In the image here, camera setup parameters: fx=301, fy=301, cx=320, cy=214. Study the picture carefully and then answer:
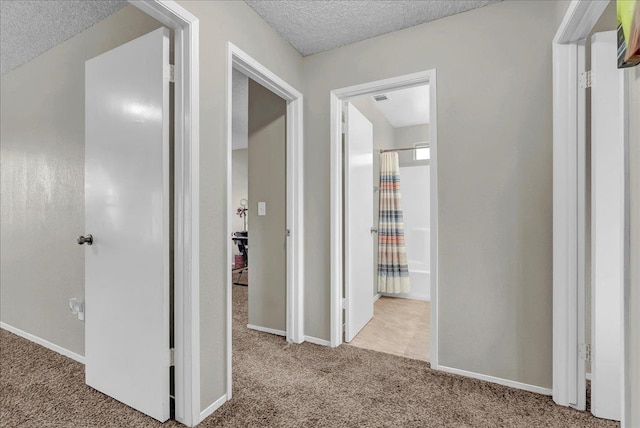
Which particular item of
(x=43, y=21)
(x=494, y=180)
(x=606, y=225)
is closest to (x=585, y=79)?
(x=494, y=180)

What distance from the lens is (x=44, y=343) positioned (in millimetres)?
2398

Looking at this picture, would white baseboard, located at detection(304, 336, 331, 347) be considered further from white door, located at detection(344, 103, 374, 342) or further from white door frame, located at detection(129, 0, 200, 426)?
white door frame, located at detection(129, 0, 200, 426)

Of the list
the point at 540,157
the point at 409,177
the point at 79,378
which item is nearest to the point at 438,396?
the point at 540,157

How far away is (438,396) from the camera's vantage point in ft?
5.84

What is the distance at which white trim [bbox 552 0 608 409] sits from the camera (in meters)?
1.65

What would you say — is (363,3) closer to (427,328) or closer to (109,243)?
(109,243)

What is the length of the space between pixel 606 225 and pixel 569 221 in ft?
0.49

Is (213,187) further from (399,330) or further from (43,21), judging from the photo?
(399,330)

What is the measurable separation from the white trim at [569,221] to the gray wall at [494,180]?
10 centimetres

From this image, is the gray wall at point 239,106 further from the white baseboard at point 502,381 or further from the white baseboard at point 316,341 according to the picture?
the white baseboard at point 502,381

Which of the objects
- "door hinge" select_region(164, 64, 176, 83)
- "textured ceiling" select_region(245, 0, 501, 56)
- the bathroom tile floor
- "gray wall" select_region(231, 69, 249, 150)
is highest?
"gray wall" select_region(231, 69, 249, 150)

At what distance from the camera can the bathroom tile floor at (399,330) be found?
2438 millimetres

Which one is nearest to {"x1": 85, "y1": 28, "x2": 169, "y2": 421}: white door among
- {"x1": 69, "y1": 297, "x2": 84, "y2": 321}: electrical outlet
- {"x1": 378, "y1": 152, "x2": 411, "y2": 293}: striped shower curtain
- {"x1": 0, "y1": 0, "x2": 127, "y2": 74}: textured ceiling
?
{"x1": 69, "y1": 297, "x2": 84, "y2": 321}: electrical outlet

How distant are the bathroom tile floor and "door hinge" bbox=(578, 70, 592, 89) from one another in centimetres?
199
